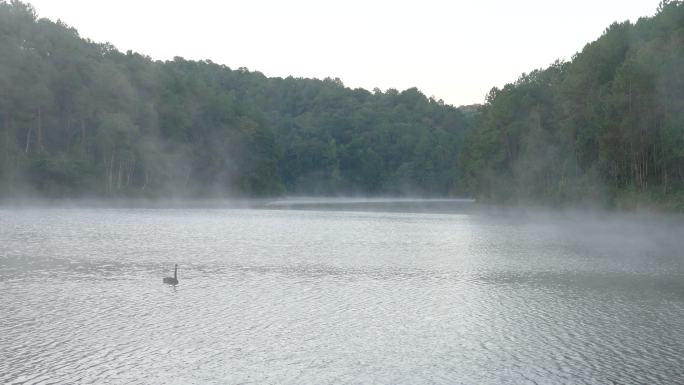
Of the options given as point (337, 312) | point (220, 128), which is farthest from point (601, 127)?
point (220, 128)

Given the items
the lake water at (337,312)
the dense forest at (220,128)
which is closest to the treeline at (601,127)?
the dense forest at (220,128)

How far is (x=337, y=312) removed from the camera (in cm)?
2942

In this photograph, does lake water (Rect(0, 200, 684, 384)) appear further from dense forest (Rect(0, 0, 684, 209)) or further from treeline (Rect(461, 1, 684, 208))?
dense forest (Rect(0, 0, 684, 209))

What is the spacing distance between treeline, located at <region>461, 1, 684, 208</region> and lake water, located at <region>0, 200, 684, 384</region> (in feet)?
119

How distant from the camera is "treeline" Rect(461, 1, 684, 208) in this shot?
89438 millimetres

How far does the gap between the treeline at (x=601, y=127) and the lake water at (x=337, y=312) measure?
36328 millimetres

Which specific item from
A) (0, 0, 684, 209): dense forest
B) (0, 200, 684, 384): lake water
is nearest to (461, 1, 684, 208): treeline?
(0, 0, 684, 209): dense forest

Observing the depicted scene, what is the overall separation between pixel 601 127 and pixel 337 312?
76532mm

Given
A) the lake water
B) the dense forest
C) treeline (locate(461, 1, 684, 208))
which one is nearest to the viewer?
the lake water

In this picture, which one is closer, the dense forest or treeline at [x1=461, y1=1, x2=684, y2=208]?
treeline at [x1=461, y1=1, x2=684, y2=208]

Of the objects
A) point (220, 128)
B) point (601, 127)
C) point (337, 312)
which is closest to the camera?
point (337, 312)

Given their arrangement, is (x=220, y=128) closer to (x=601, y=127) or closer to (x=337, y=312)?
(x=601, y=127)

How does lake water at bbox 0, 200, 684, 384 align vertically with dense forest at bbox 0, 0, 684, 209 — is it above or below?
below

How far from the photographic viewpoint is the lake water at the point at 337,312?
2100 centimetres
